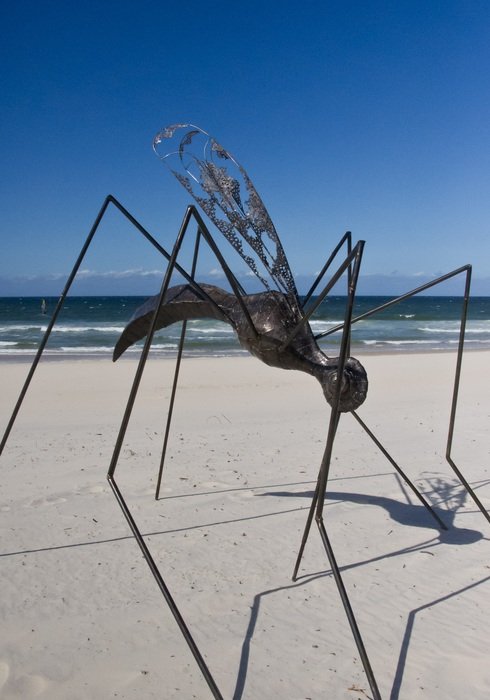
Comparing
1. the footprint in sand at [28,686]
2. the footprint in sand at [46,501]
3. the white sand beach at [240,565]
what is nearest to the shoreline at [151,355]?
the white sand beach at [240,565]

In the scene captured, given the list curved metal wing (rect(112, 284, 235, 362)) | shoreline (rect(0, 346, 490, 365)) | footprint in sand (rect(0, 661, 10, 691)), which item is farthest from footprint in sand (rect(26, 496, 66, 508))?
shoreline (rect(0, 346, 490, 365))

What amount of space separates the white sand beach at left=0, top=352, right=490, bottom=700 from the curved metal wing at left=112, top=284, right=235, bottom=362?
141 centimetres

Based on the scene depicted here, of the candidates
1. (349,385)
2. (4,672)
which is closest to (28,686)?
(4,672)

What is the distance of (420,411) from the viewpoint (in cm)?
842

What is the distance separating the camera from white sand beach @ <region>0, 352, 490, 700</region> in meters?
2.67

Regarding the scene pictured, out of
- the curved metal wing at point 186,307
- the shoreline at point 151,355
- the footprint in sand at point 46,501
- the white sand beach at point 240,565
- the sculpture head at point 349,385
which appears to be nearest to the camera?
the white sand beach at point 240,565

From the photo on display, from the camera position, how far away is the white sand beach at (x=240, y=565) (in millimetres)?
2666

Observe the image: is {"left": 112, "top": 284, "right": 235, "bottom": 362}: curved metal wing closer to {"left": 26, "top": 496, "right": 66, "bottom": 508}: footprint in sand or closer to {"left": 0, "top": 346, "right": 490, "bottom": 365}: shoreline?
{"left": 26, "top": 496, "right": 66, "bottom": 508}: footprint in sand

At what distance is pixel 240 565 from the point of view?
12.1ft

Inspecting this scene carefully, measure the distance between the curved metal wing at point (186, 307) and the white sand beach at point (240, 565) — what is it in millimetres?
1405

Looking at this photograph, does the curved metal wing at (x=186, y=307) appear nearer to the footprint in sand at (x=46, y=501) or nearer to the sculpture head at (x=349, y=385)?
the sculpture head at (x=349, y=385)

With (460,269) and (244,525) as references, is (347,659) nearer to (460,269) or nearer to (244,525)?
(244,525)

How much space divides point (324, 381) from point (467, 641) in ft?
4.57

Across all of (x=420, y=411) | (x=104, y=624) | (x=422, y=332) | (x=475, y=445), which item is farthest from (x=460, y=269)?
(x=422, y=332)
